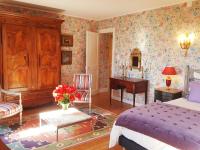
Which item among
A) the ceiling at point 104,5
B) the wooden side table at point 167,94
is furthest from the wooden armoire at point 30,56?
the wooden side table at point 167,94

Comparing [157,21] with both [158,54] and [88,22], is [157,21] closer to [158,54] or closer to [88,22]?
[158,54]

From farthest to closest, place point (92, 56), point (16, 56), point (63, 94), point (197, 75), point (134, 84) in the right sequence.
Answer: point (92, 56), point (134, 84), point (16, 56), point (197, 75), point (63, 94)

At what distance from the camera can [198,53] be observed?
394cm

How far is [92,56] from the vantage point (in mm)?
6246

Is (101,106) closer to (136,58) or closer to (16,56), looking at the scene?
(136,58)

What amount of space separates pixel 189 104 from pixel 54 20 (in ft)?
11.8

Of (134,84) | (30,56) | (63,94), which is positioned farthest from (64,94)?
(134,84)

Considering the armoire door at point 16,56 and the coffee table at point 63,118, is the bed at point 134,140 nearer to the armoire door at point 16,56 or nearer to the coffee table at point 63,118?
the coffee table at point 63,118

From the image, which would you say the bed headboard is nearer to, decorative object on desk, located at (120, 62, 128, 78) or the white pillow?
the white pillow

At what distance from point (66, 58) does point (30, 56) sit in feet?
4.54

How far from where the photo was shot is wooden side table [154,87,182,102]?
4.02 m

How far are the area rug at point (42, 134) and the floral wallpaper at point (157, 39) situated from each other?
5.81ft

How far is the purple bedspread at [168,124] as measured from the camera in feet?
6.68

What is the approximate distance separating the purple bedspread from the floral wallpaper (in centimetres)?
171
